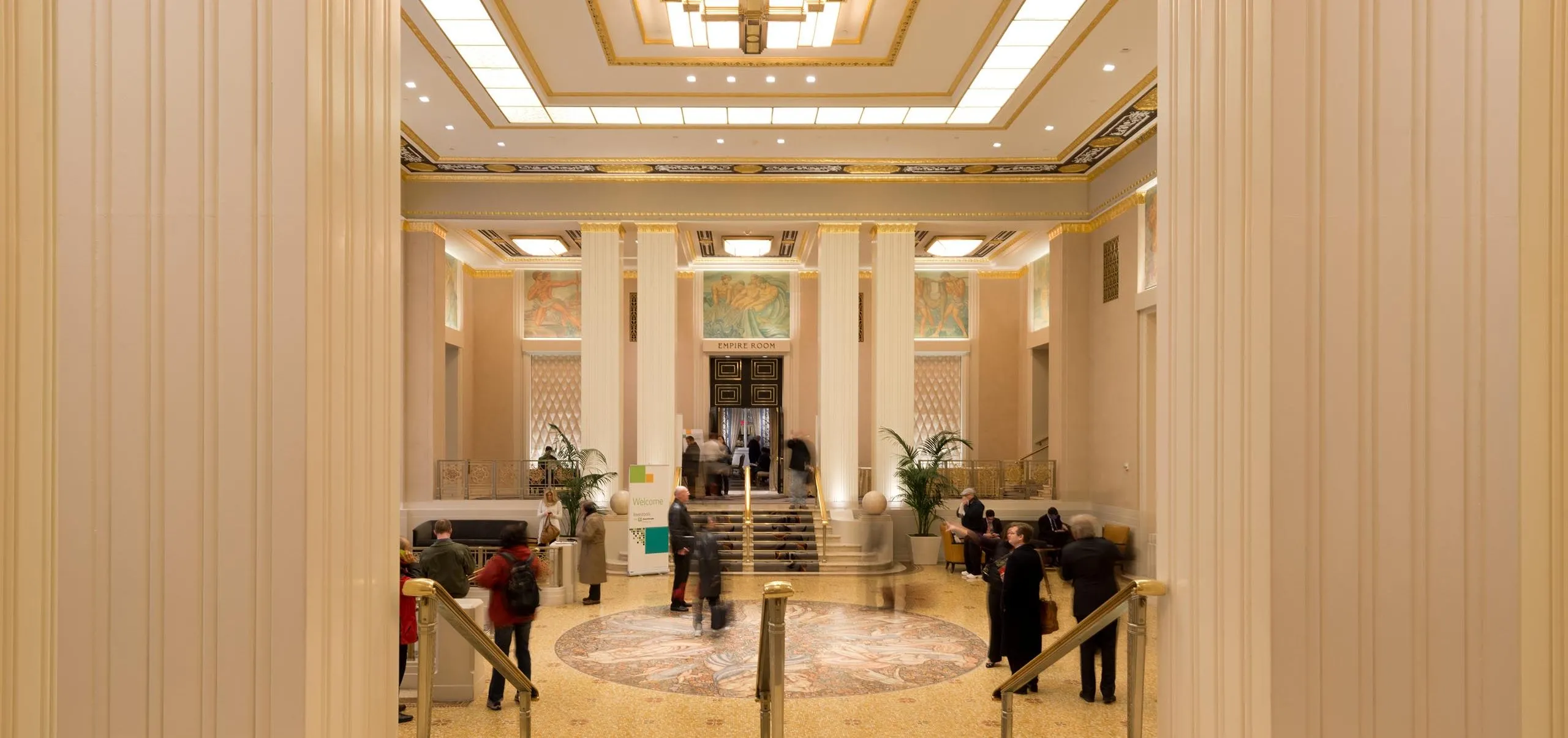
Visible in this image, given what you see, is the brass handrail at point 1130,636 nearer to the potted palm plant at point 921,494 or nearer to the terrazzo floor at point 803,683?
the terrazzo floor at point 803,683

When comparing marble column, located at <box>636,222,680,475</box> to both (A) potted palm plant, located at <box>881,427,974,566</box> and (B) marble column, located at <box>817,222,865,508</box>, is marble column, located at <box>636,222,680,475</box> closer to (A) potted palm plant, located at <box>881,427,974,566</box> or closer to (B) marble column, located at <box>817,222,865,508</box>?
(B) marble column, located at <box>817,222,865,508</box>

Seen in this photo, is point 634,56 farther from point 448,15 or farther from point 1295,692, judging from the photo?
point 1295,692

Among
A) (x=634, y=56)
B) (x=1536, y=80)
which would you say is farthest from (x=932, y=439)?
(x=1536, y=80)

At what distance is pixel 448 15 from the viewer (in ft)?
34.5

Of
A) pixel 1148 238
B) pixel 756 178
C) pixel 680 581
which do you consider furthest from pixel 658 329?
pixel 1148 238

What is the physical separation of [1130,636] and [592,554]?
30.1ft

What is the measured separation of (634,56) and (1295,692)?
10955mm

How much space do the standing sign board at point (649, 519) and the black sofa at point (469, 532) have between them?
328cm

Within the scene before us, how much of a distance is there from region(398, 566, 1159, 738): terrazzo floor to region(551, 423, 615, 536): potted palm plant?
3.74m

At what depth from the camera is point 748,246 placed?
21.2 m

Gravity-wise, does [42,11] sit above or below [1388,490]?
above

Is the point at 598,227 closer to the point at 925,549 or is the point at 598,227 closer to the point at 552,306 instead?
the point at 552,306

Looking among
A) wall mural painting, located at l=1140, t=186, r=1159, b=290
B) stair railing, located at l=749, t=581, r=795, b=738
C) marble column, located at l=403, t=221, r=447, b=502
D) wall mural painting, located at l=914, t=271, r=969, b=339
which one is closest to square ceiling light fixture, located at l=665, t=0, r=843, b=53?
wall mural painting, located at l=1140, t=186, r=1159, b=290

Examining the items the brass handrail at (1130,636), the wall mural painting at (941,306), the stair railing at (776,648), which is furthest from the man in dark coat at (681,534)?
the wall mural painting at (941,306)
